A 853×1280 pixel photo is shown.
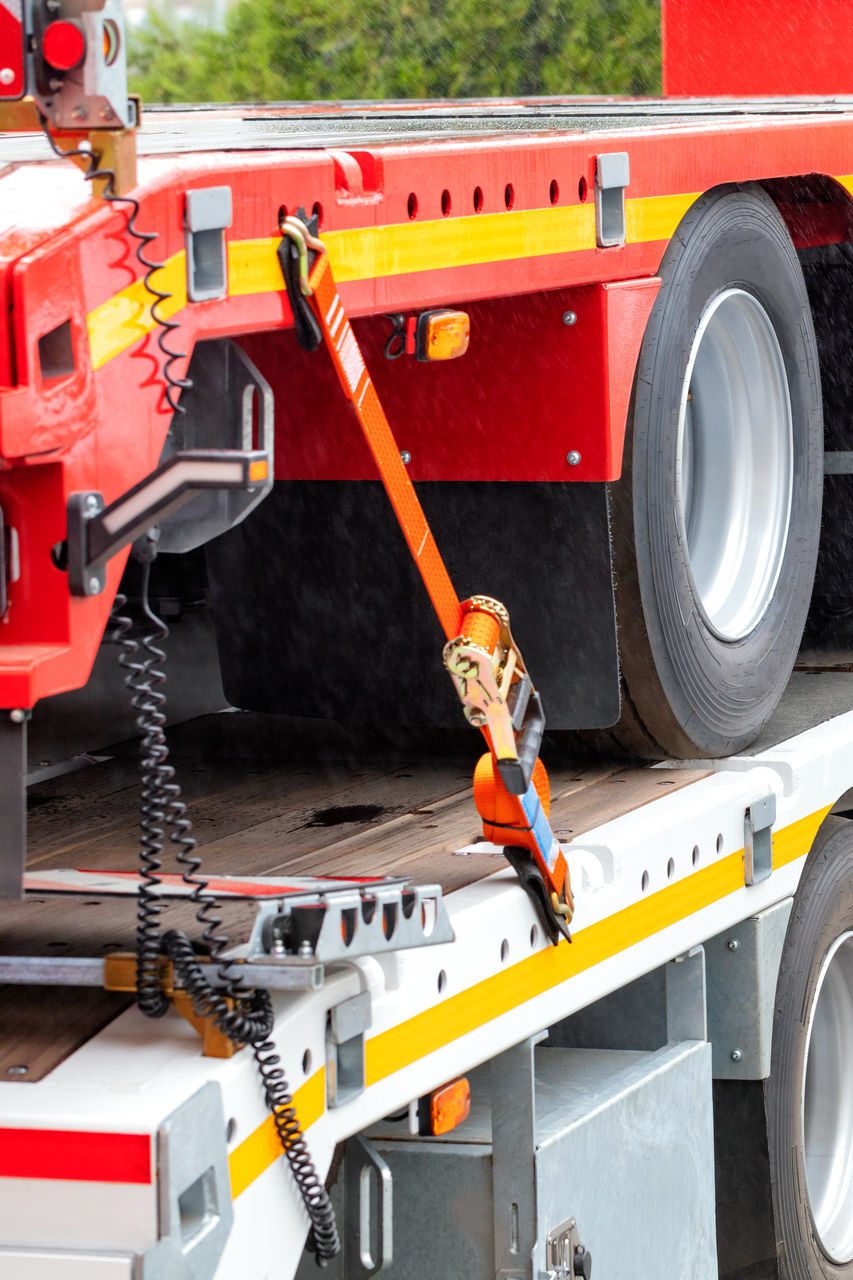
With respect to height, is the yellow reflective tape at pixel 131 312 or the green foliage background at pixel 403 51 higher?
the green foliage background at pixel 403 51

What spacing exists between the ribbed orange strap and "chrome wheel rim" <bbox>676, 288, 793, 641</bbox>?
1.28 meters

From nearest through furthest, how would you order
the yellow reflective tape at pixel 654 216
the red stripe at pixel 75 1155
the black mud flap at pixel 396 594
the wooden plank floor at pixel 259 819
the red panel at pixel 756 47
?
the red stripe at pixel 75 1155 → the wooden plank floor at pixel 259 819 → the yellow reflective tape at pixel 654 216 → the black mud flap at pixel 396 594 → the red panel at pixel 756 47

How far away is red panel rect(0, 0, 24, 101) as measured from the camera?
1.98 metres

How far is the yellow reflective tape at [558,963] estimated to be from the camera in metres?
2.50

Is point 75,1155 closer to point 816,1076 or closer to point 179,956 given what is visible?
point 179,956

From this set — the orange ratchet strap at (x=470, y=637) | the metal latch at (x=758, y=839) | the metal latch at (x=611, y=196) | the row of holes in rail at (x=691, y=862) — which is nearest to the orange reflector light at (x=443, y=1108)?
the orange ratchet strap at (x=470, y=637)

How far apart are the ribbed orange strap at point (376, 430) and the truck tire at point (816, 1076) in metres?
1.29

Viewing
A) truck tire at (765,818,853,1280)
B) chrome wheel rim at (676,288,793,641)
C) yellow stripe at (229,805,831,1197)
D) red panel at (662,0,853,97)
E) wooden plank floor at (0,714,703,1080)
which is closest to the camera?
yellow stripe at (229,805,831,1197)

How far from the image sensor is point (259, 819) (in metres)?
3.25

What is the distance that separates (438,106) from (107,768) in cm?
220

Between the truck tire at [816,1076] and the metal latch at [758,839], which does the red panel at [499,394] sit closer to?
the metal latch at [758,839]

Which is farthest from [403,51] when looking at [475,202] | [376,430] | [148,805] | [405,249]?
[148,805]

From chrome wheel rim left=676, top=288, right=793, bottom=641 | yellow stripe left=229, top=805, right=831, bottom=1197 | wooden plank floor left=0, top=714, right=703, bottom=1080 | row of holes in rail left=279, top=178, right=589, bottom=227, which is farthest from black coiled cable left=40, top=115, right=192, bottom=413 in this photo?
chrome wheel rim left=676, top=288, right=793, bottom=641

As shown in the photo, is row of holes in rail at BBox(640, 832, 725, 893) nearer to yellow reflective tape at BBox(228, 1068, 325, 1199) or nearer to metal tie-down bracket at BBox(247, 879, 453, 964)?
metal tie-down bracket at BBox(247, 879, 453, 964)
